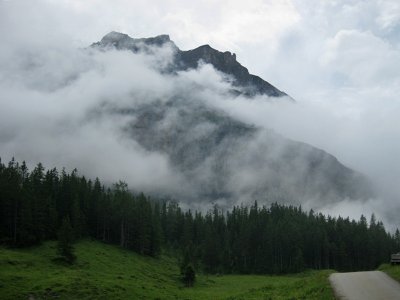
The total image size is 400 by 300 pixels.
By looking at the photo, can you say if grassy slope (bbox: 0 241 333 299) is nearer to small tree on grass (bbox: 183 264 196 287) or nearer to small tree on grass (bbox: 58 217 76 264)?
small tree on grass (bbox: 183 264 196 287)

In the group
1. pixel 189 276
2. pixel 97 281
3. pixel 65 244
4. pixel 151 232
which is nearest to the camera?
pixel 97 281

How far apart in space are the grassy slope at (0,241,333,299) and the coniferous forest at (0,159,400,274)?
11180mm

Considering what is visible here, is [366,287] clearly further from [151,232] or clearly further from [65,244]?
[151,232]

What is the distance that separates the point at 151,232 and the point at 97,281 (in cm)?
7268

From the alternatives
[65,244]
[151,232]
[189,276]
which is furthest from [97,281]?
[151,232]

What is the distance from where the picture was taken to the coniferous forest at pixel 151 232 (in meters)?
113

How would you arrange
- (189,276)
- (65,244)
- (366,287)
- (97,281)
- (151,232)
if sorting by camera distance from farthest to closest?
1. (151,232)
2. (189,276)
3. (65,244)
4. (97,281)
5. (366,287)

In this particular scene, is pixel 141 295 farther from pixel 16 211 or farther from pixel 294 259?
pixel 294 259

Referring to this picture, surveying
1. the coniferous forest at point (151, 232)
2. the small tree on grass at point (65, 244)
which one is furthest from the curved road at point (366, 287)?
the coniferous forest at point (151, 232)

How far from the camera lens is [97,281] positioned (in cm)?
7650

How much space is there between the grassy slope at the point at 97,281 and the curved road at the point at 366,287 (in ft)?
3.52

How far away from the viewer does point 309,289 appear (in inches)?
1401

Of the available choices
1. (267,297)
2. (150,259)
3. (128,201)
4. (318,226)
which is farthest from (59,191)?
(267,297)

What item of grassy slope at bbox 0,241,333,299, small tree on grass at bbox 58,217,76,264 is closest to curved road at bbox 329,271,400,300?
grassy slope at bbox 0,241,333,299
